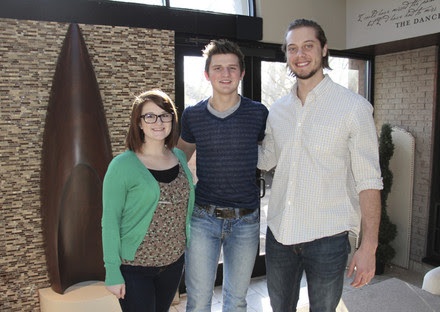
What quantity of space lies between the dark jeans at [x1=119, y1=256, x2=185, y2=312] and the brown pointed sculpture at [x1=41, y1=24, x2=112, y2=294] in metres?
1.45

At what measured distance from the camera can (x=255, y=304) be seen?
3.71 m

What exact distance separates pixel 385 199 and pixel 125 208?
366 centimetres

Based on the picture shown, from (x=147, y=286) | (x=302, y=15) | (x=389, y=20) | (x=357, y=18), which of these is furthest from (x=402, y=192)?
(x=147, y=286)

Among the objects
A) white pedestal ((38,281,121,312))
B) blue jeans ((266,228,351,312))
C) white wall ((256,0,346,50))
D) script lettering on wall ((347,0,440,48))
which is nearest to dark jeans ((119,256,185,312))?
blue jeans ((266,228,351,312))

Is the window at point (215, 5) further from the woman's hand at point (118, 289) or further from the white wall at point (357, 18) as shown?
the woman's hand at point (118, 289)

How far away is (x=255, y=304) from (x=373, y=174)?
2.53 m

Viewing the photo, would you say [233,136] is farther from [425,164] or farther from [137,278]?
[425,164]

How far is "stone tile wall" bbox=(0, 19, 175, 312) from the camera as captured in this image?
2895 mm

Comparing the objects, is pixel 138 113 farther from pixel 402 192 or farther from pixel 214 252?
pixel 402 192

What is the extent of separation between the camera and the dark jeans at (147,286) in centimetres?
160

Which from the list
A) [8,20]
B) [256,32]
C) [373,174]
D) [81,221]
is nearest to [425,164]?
[256,32]

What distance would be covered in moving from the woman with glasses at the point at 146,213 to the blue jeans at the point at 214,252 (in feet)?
0.25

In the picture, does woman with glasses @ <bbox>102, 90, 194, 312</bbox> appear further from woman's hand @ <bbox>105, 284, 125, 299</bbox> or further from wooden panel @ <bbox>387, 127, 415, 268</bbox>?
wooden panel @ <bbox>387, 127, 415, 268</bbox>

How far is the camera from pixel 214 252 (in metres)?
1.82
